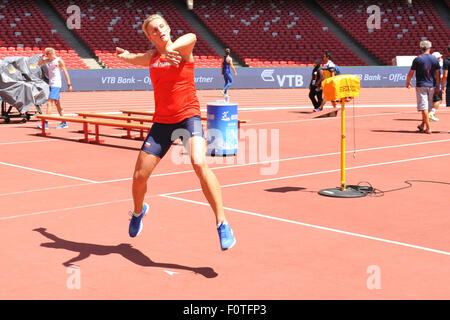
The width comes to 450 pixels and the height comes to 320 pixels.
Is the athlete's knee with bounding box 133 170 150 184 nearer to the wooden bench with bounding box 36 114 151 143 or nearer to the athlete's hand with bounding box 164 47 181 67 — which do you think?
the athlete's hand with bounding box 164 47 181 67

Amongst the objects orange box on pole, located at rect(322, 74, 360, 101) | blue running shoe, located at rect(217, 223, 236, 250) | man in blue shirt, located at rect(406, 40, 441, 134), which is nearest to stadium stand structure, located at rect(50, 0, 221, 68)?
man in blue shirt, located at rect(406, 40, 441, 134)

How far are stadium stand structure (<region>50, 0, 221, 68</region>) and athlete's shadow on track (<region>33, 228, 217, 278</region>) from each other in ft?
108

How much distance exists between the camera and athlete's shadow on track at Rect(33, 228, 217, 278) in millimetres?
6266

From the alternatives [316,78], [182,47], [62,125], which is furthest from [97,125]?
[182,47]

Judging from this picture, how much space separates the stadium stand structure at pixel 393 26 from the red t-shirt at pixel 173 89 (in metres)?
42.2

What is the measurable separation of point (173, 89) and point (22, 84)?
51.7ft

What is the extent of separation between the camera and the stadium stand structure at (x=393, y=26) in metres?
48.8

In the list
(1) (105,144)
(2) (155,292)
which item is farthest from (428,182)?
(1) (105,144)

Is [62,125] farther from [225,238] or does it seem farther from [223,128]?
[225,238]

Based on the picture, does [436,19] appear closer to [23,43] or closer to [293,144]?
[23,43]

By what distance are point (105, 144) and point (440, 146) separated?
724cm

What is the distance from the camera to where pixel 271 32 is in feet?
158

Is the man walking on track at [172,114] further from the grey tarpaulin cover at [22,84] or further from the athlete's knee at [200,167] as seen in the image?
the grey tarpaulin cover at [22,84]

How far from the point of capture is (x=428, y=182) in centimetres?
1062
